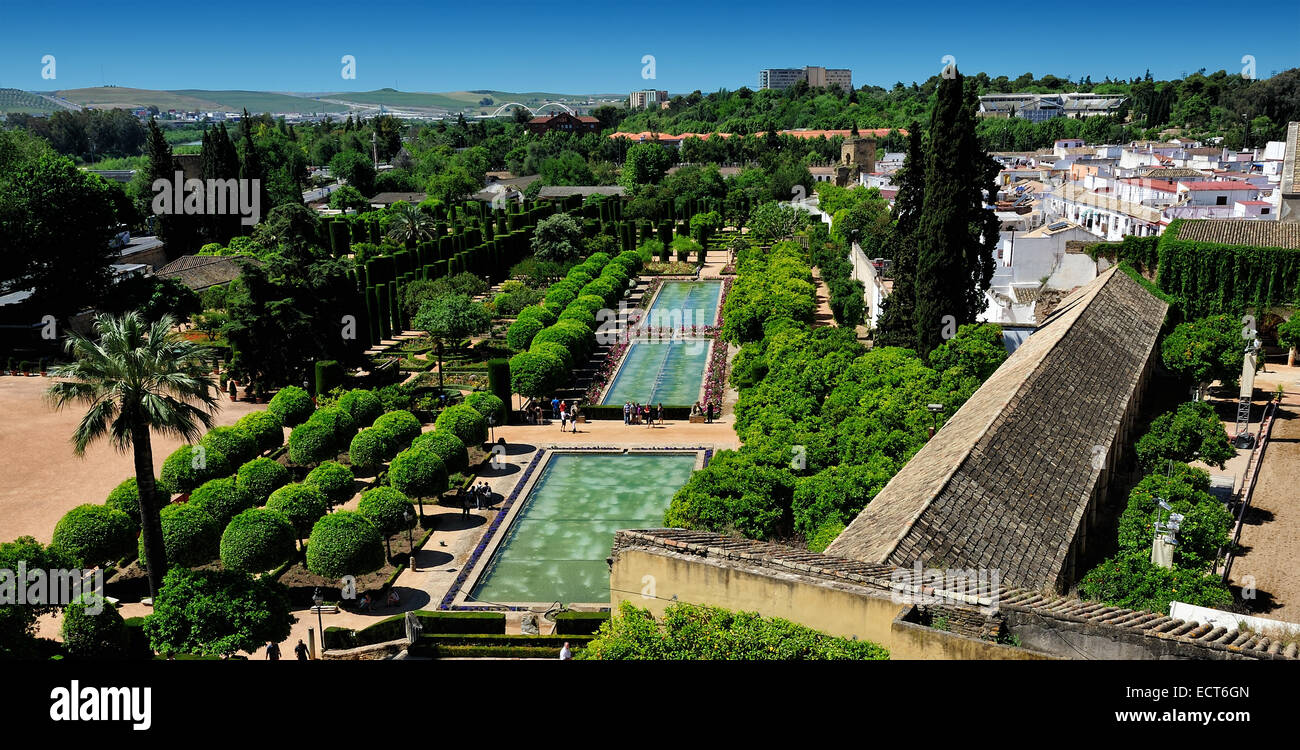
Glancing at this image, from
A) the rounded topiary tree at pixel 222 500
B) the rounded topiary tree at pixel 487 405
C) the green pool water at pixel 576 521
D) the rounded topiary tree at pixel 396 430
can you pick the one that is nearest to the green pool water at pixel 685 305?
the rounded topiary tree at pixel 487 405

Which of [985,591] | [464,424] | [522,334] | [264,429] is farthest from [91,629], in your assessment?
[522,334]

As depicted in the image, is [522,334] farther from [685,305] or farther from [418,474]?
[685,305]

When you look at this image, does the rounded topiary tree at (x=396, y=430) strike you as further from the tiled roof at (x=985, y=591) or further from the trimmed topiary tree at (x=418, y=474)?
the tiled roof at (x=985, y=591)

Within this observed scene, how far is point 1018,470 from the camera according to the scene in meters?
20.1

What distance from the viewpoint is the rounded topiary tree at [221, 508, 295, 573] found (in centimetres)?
2239

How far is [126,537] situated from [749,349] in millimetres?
23040

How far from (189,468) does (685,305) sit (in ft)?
128

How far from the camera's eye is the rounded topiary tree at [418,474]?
2709 cm

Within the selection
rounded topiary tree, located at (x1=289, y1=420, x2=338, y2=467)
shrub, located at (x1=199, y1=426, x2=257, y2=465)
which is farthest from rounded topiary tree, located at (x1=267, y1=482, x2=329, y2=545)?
shrub, located at (x1=199, y1=426, x2=257, y2=465)

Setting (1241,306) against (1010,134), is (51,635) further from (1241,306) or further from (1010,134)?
(1010,134)

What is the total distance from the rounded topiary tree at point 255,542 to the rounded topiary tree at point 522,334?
22.7 m

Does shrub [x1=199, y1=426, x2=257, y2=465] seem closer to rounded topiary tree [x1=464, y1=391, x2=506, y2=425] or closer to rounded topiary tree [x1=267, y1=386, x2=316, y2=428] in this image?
rounded topiary tree [x1=267, y1=386, x2=316, y2=428]

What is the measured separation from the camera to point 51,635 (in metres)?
21.9
